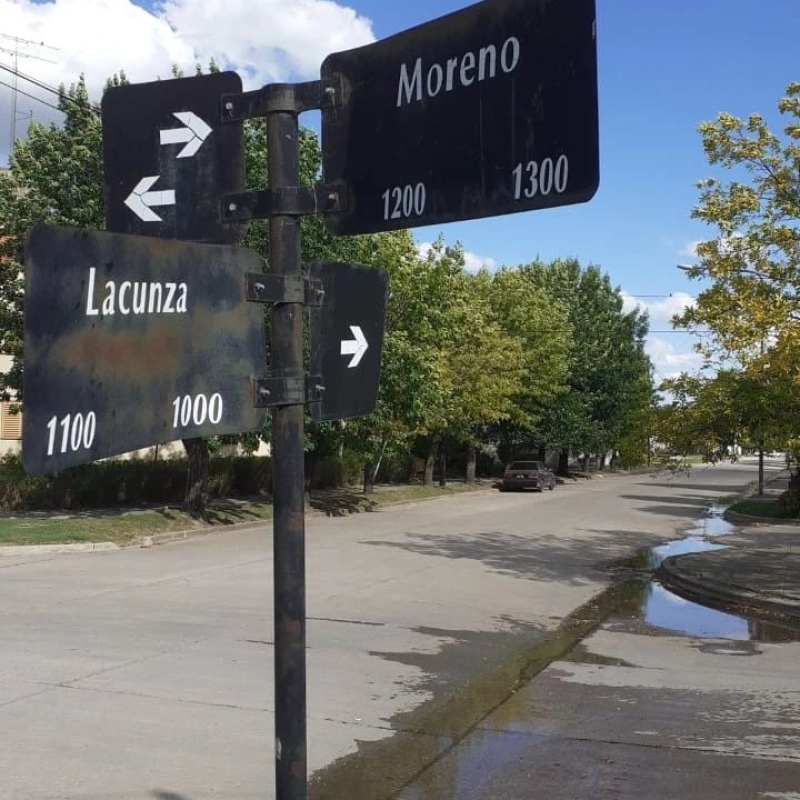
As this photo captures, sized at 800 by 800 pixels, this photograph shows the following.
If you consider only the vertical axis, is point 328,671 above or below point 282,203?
below

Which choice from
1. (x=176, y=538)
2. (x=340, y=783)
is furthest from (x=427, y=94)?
(x=176, y=538)

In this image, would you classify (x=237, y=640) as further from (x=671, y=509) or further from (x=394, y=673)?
(x=671, y=509)

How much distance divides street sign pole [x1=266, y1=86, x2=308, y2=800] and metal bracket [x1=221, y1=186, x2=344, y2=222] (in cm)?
2

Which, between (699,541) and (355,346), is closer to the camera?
(355,346)

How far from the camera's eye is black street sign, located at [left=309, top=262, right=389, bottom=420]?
113 inches

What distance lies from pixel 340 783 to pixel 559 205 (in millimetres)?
4104

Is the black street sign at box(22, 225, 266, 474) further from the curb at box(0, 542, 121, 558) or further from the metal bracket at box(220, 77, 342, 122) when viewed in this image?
the curb at box(0, 542, 121, 558)

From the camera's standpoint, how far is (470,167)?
2.73 metres

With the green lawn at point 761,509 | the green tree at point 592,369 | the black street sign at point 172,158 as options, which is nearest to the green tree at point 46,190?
the black street sign at point 172,158

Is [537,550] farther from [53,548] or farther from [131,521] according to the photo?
[53,548]

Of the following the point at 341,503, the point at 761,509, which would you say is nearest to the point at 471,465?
the point at 341,503

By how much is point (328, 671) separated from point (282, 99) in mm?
6437

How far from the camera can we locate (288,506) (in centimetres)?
273

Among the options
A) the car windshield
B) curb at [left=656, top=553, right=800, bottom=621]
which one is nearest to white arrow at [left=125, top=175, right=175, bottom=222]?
curb at [left=656, top=553, right=800, bottom=621]
